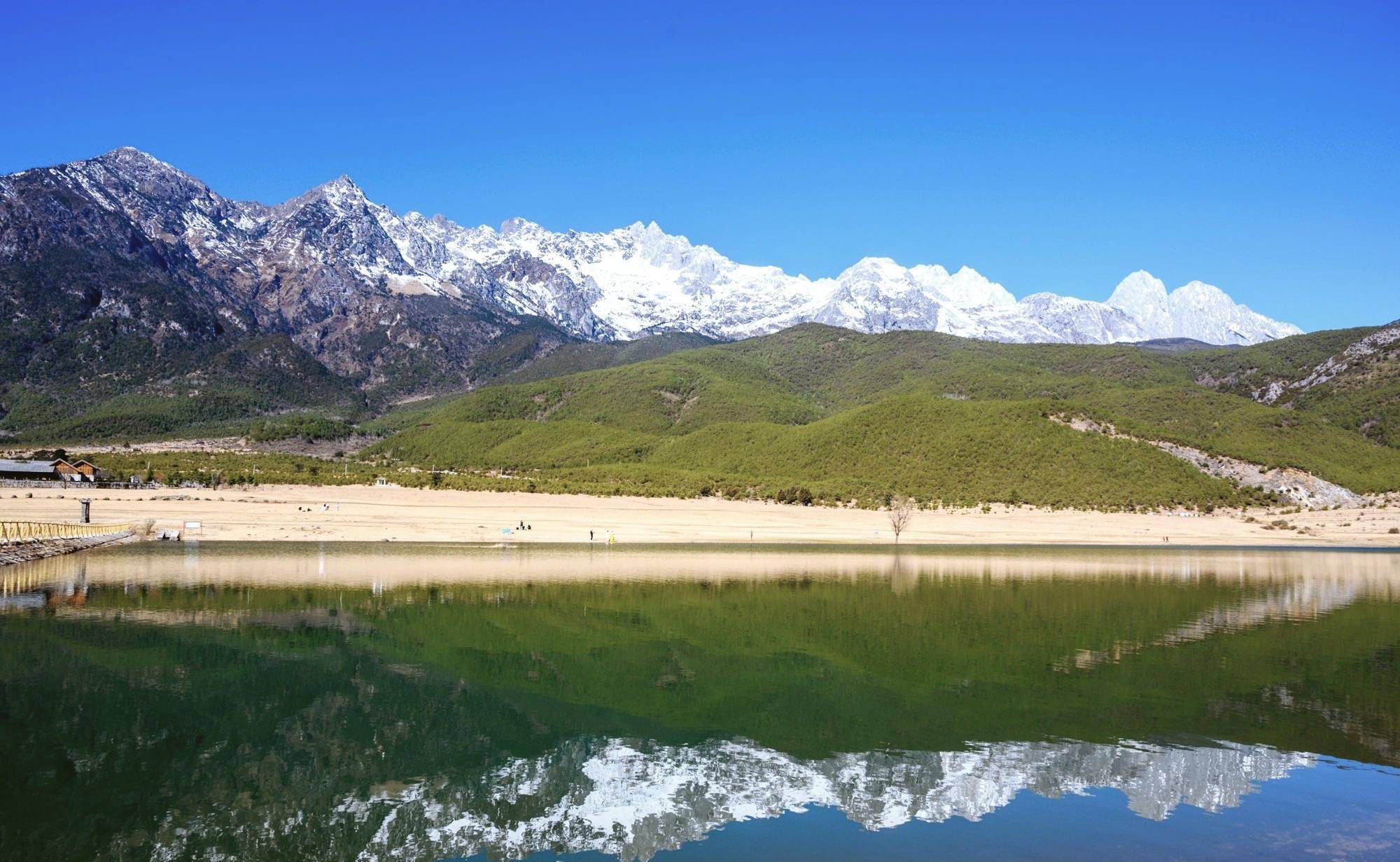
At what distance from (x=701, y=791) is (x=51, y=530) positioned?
6058 cm

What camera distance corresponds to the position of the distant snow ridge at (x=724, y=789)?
14531 millimetres

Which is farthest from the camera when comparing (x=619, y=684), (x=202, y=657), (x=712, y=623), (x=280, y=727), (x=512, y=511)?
(x=512, y=511)

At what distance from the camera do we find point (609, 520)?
8338 cm

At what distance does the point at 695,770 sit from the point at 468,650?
12.7 meters

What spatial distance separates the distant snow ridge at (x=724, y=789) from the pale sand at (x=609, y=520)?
54.1 m

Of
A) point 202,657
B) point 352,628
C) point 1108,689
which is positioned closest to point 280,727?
point 202,657

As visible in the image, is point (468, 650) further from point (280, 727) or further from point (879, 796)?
point (879, 796)

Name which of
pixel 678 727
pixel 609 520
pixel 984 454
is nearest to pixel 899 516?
pixel 609 520

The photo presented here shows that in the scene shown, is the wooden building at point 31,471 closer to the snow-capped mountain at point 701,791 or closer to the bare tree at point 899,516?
the bare tree at point 899,516

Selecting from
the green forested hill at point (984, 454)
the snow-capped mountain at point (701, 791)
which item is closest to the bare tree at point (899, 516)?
the green forested hill at point (984, 454)

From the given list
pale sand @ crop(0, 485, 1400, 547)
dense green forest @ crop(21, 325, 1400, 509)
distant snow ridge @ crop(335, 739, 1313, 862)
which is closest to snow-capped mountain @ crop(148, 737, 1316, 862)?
distant snow ridge @ crop(335, 739, 1313, 862)

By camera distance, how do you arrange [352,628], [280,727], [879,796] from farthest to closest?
[352,628] < [280,727] < [879,796]

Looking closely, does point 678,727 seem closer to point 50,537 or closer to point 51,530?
point 50,537

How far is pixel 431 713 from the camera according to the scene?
2117 cm
